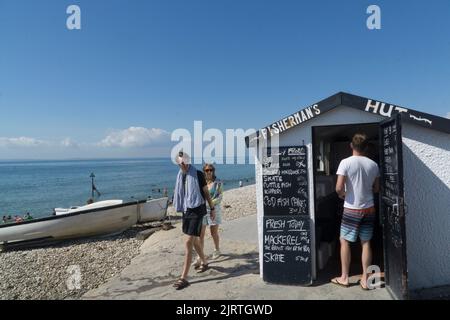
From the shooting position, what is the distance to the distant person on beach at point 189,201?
4.79 metres

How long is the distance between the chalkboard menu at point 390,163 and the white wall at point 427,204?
47 centimetres

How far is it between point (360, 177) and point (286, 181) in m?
0.99

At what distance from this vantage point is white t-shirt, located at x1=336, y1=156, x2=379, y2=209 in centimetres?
408

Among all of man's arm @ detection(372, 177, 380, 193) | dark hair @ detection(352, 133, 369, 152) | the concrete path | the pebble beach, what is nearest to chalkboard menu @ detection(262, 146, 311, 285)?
the concrete path

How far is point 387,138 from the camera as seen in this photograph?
4.01 metres

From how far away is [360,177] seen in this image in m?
4.07

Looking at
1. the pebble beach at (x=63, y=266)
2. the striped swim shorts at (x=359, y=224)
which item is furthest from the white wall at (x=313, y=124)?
the pebble beach at (x=63, y=266)

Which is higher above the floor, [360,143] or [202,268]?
[360,143]

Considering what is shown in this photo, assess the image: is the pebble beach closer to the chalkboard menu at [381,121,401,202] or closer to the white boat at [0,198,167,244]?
the white boat at [0,198,167,244]

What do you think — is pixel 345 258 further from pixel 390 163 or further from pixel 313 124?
pixel 313 124

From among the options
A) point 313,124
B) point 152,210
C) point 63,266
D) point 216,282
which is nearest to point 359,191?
point 313,124

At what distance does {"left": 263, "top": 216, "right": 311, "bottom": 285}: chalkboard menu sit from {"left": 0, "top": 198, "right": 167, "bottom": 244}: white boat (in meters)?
7.50
